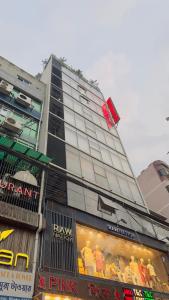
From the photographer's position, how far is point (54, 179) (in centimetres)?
1402

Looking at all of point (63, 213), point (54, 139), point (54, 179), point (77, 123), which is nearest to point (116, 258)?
point (63, 213)

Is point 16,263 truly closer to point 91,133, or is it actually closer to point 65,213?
point 65,213

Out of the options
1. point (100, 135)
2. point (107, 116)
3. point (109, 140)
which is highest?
point (107, 116)

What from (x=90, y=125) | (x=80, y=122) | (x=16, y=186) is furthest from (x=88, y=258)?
(x=90, y=125)

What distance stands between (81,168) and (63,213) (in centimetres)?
584

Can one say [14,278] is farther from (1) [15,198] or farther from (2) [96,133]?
(2) [96,133]

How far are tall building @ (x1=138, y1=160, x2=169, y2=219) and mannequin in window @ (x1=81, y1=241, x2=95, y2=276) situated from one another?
23.9 metres

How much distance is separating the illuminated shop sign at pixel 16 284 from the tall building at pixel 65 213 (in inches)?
1.2

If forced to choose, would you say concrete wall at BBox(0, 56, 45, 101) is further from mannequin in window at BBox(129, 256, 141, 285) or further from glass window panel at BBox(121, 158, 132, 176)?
mannequin in window at BBox(129, 256, 141, 285)

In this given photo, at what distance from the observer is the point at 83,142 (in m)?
20.8

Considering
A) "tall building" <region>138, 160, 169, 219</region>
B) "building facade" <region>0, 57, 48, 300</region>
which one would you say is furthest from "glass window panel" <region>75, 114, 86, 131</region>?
"tall building" <region>138, 160, 169, 219</region>

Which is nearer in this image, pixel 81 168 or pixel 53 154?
pixel 53 154

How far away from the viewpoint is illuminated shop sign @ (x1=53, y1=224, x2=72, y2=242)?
1089cm

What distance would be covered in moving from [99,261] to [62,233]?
2.83 meters
